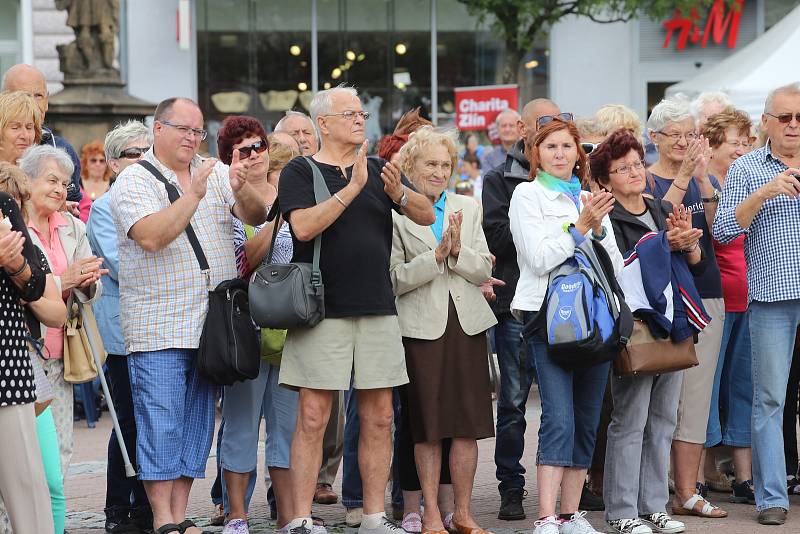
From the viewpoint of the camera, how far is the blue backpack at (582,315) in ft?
20.7

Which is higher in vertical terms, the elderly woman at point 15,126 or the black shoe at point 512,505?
the elderly woman at point 15,126

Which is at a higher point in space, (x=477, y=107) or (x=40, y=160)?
(x=477, y=107)

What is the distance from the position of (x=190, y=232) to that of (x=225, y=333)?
20.0 inches

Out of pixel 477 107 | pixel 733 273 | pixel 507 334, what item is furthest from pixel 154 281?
pixel 477 107

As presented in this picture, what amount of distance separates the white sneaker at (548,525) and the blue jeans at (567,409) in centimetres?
26

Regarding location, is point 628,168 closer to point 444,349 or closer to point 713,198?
point 713,198

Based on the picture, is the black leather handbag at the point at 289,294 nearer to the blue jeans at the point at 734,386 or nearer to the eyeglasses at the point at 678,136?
→ the eyeglasses at the point at 678,136

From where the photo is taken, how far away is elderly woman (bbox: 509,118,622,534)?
6.49 m

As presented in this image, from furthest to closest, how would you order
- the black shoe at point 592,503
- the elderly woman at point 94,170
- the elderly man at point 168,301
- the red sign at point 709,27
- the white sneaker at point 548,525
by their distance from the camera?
1. the red sign at point 709,27
2. the elderly woman at point 94,170
3. the black shoe at point 592,503
4. the white sneaker at point 548,525
5. the elderly man at point 168,301

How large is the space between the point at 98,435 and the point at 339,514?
3.81 m

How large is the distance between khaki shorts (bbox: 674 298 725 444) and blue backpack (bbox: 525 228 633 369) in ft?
3.71

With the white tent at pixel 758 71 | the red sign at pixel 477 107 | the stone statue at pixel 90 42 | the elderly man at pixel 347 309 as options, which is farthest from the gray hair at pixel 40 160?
the red sign at pixel 477 107

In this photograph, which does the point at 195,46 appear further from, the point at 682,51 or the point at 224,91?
the point at 682,51

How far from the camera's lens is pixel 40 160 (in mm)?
6207
